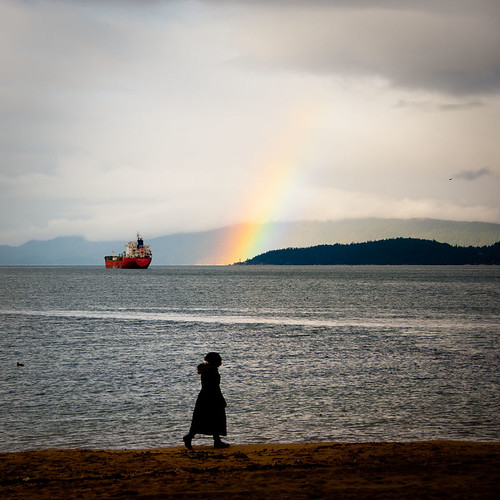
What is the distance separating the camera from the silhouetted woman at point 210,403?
1340 cm

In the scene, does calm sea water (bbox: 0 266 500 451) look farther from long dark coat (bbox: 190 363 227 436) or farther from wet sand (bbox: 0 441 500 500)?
→ wet sand (bbox: 0 441 500 500)

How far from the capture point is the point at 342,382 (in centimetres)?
2661

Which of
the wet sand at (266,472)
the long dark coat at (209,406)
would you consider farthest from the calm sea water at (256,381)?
the wet sand at (266,472)

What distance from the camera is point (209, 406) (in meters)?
13.5

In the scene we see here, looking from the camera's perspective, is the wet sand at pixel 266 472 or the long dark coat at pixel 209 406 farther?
the long dark coat at pixel 209 406

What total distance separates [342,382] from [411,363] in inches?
276

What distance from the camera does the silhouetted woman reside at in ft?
44.0

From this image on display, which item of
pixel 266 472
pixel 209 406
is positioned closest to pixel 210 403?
pixel 209 406

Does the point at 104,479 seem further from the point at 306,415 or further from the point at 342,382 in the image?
the point at 342,382

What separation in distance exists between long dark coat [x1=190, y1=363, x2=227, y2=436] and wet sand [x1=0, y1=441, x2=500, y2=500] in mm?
584

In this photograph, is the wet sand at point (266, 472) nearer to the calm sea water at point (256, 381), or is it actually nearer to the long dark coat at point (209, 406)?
the long dark coat at point (209, 406)

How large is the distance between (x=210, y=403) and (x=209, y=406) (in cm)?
7

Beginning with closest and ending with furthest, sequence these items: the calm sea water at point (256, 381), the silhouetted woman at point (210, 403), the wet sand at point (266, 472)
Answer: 1. the wet sand at point (266, 472)
2. the silhouetted woman at point (210, 403)
3. the calm sea water at point (256, 381)

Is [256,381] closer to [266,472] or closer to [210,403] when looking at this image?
[210,403]
